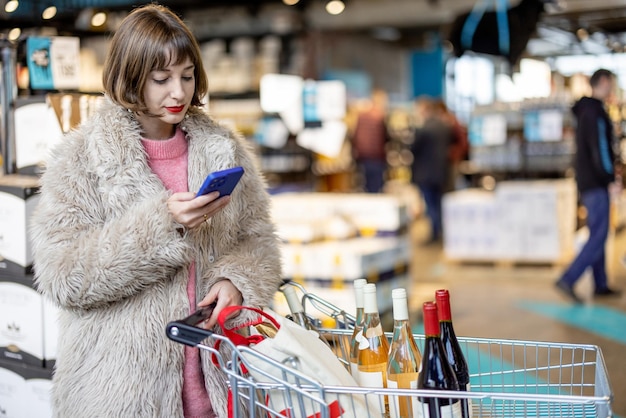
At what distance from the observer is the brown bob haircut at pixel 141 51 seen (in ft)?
5.78

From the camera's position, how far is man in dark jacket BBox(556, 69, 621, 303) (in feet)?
21.0

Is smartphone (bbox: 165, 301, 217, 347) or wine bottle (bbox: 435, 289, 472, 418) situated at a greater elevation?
smartphone (bbox: 165, 301, 217, 347)

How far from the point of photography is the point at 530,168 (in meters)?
9.55

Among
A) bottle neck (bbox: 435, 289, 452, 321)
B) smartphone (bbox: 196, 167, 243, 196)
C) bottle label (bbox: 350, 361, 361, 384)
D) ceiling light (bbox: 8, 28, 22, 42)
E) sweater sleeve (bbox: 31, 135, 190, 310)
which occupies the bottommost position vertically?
bottle label (bbox: 350, 361, 361, 384)

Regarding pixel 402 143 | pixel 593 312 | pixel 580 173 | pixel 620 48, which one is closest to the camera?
pixel 593 312

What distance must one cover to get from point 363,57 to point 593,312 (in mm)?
13520

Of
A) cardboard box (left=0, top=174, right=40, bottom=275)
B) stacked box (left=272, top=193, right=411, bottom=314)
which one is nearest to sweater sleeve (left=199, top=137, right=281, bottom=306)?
cardboard box (left=0, top=174, right=40, bottom=275)

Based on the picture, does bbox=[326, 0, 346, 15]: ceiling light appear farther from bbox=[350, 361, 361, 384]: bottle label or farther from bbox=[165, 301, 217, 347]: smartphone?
bbox=[165, 301, 217, 347]: smartphone

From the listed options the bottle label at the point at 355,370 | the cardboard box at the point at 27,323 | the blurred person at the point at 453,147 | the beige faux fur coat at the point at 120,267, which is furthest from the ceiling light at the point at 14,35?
the blurred person at the point at 453,147

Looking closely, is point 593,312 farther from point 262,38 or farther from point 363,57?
point 363,57

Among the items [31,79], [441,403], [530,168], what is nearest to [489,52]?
[530,168]

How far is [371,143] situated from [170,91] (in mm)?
9502

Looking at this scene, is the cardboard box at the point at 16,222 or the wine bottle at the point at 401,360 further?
the cardboard box at the point at 16,222

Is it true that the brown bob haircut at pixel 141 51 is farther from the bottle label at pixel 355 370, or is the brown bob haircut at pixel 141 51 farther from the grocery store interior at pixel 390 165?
the grocery store interior at pixel 390 165
